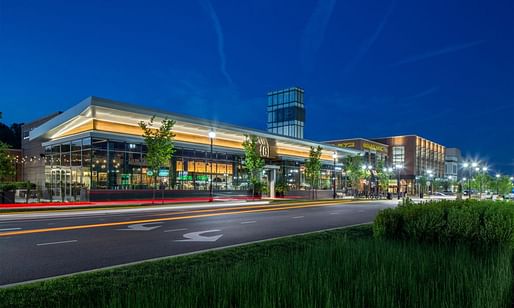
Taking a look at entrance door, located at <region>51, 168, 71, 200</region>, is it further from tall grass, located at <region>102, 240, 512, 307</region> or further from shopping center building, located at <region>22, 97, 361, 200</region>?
tall grass, located at <region>102, 240, 512, 307</region>

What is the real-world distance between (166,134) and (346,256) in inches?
966

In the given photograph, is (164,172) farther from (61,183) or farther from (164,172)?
(61,183)

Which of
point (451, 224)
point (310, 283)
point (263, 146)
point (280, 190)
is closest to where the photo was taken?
point (310, 283)

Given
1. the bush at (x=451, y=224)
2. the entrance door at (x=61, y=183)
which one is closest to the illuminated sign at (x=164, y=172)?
the entrance door at (x=61, y=183)

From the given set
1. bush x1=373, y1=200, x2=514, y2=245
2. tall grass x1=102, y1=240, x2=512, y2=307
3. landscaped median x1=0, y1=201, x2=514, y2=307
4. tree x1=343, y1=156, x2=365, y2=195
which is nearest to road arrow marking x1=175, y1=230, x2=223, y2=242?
landscaped median x1=0, y1=201, x2=514, y2=307

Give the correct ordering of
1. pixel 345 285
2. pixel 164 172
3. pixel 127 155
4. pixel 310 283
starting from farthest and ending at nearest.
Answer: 1. pixel 164 172
2. pixel 127 155
3. pixel 345 285
4. pixel 310 283

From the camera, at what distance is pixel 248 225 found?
56.6 ft

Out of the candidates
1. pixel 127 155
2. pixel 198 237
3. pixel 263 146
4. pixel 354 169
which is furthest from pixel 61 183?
pixel 354 169

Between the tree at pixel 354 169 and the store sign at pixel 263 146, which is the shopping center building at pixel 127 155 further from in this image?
the tree at pixel 354 169

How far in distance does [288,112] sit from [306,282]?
83.1 metres

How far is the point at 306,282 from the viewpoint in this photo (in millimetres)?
5215

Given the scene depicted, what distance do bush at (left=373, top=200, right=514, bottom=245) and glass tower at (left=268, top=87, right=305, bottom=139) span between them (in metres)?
73.4

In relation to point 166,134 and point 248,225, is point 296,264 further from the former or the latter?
point 166,134

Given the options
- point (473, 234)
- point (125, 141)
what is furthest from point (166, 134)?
point (473, 234)
